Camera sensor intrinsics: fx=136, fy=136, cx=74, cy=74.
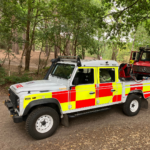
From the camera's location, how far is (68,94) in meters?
3.73

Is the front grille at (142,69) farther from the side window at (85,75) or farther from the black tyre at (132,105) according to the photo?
the side window at (85,75)

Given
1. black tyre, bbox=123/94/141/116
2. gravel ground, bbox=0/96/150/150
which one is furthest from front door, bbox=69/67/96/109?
black tyre, bbox=123/94/141/116

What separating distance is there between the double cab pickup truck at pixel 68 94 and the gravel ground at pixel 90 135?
0.29m

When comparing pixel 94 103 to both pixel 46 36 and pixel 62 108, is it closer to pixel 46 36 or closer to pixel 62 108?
pixel 62 108

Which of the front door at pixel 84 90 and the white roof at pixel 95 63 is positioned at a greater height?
the white roof at pixel 95 63

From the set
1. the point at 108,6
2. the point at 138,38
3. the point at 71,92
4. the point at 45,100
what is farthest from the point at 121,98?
the point at 138,38

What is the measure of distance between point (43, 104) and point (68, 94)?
0.71m

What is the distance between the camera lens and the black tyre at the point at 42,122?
334 cm

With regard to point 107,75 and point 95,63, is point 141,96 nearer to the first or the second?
point 107,75

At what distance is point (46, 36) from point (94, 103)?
6901mm

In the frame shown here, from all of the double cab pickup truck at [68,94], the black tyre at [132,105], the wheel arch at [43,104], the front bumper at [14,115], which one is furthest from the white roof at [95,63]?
the front bumper at [14,115]

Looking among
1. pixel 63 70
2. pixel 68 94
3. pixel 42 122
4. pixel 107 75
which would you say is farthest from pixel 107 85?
pixel 42 122

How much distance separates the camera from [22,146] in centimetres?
332

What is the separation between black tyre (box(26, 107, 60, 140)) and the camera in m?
3.34
